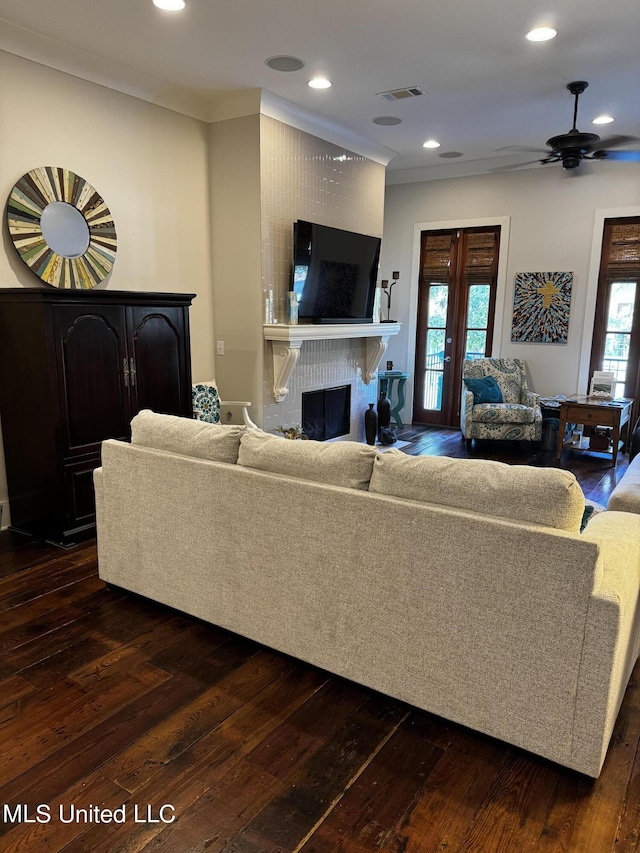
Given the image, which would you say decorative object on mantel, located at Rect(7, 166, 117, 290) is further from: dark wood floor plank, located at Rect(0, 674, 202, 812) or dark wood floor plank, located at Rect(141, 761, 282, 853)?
dark wood floor plank, located at Rect(141, 761, 282, 853)

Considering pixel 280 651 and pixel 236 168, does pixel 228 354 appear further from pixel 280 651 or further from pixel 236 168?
pixel 280 651

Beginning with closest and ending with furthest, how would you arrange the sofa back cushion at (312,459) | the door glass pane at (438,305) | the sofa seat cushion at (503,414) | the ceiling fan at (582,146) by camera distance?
the sofa back cushion at (312,459), the ceiling fan at (582,146), the sofa seat cushion at (503,414), the door glass pane at (438,305)

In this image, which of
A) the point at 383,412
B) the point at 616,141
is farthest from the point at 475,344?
the point at 616,141

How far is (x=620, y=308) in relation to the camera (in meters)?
6.23

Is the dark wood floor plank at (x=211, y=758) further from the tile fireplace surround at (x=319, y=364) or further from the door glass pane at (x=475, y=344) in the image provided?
the door glass pane at (x=475, y=344)

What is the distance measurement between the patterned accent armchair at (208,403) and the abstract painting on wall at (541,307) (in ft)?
11.7

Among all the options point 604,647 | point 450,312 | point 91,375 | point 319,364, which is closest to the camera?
point 604,647

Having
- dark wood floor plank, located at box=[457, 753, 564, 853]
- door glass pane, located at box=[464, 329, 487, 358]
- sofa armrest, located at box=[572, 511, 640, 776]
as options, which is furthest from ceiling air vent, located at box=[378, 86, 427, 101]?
dark wood floor plank, located at box=[457, 753, 564, 853]

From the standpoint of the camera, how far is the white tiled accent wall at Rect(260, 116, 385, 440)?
4.89 m

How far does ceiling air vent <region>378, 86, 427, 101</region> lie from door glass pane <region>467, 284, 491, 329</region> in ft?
9.45

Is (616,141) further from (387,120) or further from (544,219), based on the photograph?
(544,219)

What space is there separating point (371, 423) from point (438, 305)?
6.66ft

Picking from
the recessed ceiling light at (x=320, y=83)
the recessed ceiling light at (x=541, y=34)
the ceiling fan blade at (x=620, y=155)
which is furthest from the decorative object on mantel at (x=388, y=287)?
the recessed ceiling light at (x=541, y=34)

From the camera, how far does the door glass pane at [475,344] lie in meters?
7.10
